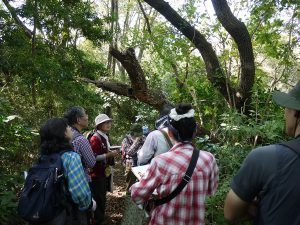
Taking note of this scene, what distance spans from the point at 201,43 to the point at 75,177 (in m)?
5.04

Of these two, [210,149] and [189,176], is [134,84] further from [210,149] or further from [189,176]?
[189,176]

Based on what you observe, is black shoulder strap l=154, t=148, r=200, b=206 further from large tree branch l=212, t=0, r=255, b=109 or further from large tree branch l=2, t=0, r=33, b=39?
large tree branch l=2, t=0, r=33, b=39

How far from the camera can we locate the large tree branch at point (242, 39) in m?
6.33

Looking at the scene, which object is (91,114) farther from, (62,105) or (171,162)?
(171,162)

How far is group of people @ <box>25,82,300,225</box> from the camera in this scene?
165cm

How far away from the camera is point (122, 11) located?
25516 mm

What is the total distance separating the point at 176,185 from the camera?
235cm

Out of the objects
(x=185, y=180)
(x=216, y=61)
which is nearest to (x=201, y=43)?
(x=216, y=61)

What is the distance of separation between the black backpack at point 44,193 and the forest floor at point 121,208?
240 cm

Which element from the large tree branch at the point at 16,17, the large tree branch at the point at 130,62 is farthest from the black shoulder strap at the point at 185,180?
the large tree branch at the point at 16,17

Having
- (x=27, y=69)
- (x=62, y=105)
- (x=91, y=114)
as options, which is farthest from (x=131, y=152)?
(x=91, y=114)

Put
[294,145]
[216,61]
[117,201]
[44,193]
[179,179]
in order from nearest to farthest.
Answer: [294,145], [179,179], [44,193], [216,61], [117,201]

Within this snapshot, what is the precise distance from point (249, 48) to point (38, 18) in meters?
4.95

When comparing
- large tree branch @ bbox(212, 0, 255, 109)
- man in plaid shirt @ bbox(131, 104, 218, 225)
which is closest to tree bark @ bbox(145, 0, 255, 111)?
large tree branch @ bbox(212, 0, 255, 109)
